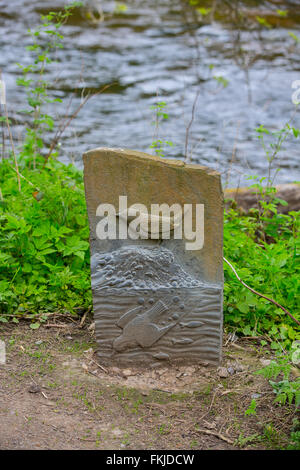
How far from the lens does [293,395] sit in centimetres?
309

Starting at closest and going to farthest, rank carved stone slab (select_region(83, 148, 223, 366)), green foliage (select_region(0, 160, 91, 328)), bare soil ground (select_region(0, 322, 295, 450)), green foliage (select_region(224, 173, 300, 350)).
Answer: bare soil ground (select_region(0, 322, 295, 450)), carved stone slab (select_region(83, 148, 223, 366)), green foliage (select_region(224, 173, 300, 350)), green foliage (select_region(0, 160, 91, 328))

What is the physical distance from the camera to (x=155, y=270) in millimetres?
3240

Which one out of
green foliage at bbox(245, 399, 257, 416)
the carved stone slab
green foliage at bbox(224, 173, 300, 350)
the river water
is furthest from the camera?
the river water

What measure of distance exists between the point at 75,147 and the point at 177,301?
4.10 m

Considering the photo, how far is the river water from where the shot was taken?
287 inches

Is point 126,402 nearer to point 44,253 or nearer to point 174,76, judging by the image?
point 44,253

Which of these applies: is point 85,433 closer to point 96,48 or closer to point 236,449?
point 236,449

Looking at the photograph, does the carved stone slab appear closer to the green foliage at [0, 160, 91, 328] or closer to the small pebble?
the small pebble

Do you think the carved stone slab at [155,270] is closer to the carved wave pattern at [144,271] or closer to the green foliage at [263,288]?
the carved wave pattern at [144,271]

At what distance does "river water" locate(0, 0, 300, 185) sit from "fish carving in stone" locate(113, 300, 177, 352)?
2662 millimetres

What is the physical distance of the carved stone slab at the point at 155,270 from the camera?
3.17m

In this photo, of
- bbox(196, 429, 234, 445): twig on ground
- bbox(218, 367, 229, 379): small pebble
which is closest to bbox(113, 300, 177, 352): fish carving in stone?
bbox(218, 367, 229, 379): small pebble

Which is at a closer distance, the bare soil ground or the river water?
the bare soil ground

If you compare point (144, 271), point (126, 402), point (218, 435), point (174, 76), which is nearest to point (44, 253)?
point (144, 271)
